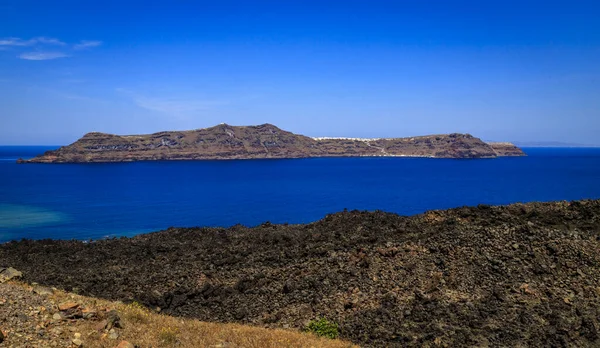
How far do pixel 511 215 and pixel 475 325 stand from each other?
11308mm

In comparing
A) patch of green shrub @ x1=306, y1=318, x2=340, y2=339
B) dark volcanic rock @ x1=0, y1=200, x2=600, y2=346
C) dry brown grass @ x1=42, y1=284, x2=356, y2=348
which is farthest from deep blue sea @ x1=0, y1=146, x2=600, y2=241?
patch of green shrub @ x1=306, y1=318, x2=340, y2=339

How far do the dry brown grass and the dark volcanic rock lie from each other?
236 centimetres

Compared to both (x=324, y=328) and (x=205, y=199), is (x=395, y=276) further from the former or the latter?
(x=205, y=199)

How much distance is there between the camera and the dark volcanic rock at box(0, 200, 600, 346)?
15.9 m

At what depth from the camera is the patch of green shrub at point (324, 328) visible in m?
16.1

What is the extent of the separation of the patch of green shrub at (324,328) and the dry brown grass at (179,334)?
2.02 ft

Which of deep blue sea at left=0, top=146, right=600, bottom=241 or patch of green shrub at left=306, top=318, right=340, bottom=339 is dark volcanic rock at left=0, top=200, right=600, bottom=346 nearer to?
patch of green shrub at left=306, top=318, right=340, bottom=339

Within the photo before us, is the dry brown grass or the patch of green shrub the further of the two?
the patch of green shrub

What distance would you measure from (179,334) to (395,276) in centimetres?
985

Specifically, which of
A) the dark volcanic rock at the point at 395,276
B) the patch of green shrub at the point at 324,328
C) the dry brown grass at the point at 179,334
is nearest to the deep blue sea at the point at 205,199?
the dark volcanic rock at the point at 395,276

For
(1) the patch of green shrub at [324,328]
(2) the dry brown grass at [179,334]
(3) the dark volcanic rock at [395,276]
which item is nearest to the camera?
(2) the dry brown grass at [179,334]

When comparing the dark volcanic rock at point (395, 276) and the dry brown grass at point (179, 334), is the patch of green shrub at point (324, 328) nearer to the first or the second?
the dark volcanic rock at point (395, 276)

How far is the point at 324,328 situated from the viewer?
16328mm

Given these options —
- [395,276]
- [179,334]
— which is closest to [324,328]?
[395,276]
